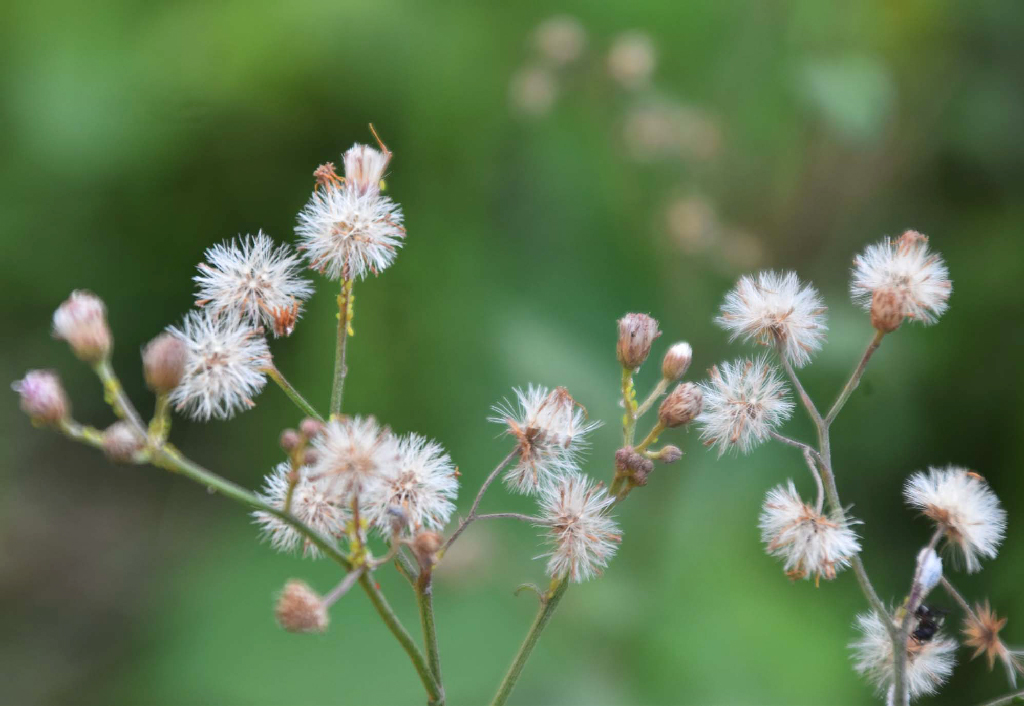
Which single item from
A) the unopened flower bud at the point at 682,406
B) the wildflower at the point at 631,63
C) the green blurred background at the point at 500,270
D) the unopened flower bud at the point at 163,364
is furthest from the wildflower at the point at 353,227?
the wildflower at the point at 631,63

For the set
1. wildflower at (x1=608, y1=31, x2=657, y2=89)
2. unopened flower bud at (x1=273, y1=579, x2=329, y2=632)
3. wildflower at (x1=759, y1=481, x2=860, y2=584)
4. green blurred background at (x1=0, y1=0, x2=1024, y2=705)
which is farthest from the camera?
wildflower at (x1=608, y1=31, x2=657, y2=89)

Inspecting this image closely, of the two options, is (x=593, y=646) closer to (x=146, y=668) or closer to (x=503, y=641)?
(x=503, y=641)

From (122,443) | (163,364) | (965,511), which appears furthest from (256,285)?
(965,511)

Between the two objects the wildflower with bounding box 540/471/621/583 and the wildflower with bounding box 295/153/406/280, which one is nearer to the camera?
the wildflower with bounding box 540/471/621/583

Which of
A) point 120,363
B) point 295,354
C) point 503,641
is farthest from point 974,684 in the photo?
point 120,363

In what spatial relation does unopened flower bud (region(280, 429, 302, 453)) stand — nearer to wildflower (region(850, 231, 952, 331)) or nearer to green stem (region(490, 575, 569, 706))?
green stem (region(490, 575, 569, 706))

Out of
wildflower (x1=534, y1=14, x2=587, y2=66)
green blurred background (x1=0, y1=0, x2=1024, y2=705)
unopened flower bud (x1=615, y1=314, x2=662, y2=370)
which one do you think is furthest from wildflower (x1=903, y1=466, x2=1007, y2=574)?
wildflower (x1=534, y1=14, x2=587, y2=66)

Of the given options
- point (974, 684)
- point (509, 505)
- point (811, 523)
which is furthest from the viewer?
point (509, 505)
